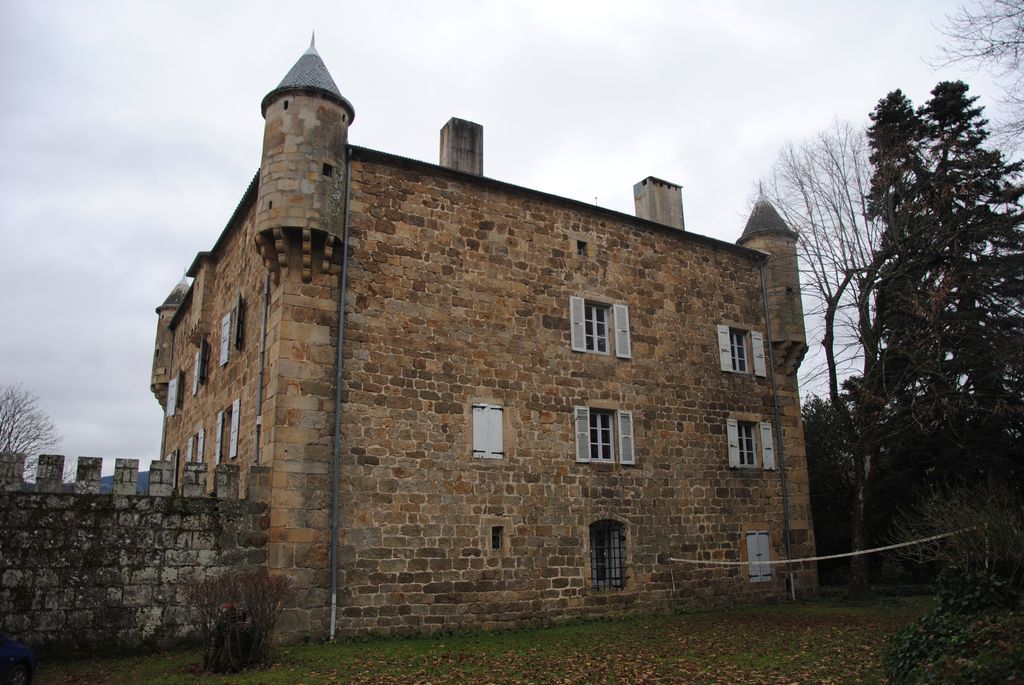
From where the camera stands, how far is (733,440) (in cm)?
1755

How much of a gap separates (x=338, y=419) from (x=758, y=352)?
1075 centimetres

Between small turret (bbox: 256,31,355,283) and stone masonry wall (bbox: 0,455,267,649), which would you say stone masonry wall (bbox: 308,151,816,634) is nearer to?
small turret (bbox: 256,31,355,283)

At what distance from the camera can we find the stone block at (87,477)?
11.0 metres

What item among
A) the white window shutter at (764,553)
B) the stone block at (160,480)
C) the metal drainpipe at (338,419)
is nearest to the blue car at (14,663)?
the stone block at (160,480)

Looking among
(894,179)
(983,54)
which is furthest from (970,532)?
(894,179)

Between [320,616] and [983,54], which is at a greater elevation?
[983,54]

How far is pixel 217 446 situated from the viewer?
15609mm

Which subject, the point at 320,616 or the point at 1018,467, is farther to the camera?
Result: the point at 1018,467

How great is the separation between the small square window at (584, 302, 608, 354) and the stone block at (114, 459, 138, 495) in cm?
869

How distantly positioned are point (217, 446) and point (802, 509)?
13.3 metres

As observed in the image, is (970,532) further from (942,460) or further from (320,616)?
(942,460)

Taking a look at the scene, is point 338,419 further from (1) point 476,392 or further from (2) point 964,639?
(2) point 964,639

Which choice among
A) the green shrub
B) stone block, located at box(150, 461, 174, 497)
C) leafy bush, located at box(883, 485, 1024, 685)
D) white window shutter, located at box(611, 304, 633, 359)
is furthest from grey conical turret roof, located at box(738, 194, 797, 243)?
stone block, located at box(150, 461, 174, 497)

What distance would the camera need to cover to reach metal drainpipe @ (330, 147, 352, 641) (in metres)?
12.0
